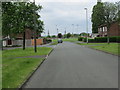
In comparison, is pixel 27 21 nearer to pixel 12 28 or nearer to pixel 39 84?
pixel 12 28

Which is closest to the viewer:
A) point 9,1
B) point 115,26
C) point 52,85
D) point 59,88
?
point 59,88

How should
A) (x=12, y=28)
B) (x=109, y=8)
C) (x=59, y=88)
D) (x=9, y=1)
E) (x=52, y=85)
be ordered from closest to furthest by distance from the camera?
1. (x=59, y=88)
2. (x=52, y=85)
3. (x=9, y=1)
4. (x=12, y=28)
5. (x=109, y=8)

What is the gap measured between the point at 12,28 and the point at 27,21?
257 centimetres

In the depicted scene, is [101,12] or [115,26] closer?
[101,12]

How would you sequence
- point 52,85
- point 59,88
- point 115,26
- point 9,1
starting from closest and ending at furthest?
point 59,88
point 52,85
point 9,1
point 115,26

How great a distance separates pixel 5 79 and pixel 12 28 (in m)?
20.8

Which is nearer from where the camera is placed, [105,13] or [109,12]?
[109,12]

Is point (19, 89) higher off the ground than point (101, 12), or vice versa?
point (101, 12)

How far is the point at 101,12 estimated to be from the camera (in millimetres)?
51438

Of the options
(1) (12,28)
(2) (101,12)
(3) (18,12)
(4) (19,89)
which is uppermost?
(2) (101,12)

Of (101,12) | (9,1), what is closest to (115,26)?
(101,12)

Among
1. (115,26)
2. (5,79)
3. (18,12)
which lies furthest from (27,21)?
(115,26)

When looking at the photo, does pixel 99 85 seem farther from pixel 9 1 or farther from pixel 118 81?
pixel 9 1

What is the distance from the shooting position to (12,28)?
28.0m
